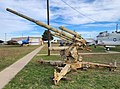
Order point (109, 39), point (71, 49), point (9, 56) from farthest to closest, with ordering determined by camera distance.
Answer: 1. point (109, 39)
2. point (9, 56)
3. point (71, 49)

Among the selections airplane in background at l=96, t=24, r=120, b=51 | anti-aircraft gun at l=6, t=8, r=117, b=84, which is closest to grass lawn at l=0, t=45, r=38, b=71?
anti-aircraft gun at l=6, t=8, r=117, b=84

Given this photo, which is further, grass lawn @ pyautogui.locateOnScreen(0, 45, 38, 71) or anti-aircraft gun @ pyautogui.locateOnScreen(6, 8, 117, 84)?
grass lawn @ pyautogui.locateOnScreen(0, 45, 38, 71)

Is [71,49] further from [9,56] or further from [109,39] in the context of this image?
[109,39]

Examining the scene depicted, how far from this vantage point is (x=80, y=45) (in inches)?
394

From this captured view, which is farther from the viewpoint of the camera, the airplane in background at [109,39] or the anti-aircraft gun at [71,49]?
the airplane in background at [109,39]

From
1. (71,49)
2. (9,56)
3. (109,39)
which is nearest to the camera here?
(71,49)

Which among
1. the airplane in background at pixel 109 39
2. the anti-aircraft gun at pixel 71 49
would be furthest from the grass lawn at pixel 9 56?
the airplane in background at pixel 109 39

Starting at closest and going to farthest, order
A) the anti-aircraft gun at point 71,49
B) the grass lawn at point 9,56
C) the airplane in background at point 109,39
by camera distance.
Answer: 1. the anti-aircraft gun at point 71,49
2. the grass lawn at point 9,56
3. the airplane in background at point 109,39

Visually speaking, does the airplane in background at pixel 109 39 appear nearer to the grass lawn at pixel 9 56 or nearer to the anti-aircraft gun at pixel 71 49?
the grass lawn at pixel 9 56

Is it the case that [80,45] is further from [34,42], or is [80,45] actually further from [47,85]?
[34,42]

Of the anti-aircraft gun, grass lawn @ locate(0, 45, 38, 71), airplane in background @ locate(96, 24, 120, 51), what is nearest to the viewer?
the anti-aircraft gun

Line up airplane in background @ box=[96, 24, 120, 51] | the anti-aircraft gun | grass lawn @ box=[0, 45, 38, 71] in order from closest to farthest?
1. the anti-aircraft gun
2. grass lawn @ box=[0, 45, 38, 71]
3. airplane in background @ box=[96, 24, 120, 51]

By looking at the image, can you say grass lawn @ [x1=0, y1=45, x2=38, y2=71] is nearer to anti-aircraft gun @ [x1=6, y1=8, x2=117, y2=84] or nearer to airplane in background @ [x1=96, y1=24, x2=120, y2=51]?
anti-aircraft gun @ [x1=6, y1=8, x2=117, y2=84]

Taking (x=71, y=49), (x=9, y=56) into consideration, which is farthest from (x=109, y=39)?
(x=71, y=49)
